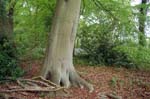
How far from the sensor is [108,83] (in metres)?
9.88

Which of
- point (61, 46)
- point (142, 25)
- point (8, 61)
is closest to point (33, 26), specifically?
point (8, 61)

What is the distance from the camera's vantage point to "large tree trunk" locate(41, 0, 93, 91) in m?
8.79

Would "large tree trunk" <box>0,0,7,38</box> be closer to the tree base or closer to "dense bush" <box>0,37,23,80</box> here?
"dense bush" <box>0,37,23,80</box>

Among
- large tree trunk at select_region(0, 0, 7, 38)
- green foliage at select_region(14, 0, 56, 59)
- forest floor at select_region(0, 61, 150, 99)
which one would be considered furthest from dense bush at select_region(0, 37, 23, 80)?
green foliage at select_region(14, 0, 56, 59)

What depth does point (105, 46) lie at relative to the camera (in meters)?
13.4

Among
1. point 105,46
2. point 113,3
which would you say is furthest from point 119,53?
point 113,3

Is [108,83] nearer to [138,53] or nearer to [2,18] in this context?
[138,53]

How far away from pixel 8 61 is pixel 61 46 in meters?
2.02

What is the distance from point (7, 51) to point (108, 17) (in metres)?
5.25

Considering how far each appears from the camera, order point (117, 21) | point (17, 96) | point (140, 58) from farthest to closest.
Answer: point (117, 21), point (140, 58), point (17, 96)

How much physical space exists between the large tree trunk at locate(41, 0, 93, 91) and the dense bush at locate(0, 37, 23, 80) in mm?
1200

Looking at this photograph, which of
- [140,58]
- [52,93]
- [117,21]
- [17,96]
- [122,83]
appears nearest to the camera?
[17,96]

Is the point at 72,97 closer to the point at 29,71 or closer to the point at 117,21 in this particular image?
the point at 29,71

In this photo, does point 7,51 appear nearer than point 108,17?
Yes
